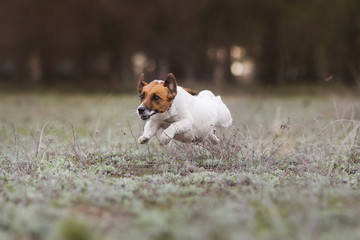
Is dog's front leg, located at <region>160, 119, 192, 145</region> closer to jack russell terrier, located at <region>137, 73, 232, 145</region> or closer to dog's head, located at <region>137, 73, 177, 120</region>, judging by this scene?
jack russell terrier, located at <region>137, 73, 232, 145</region>

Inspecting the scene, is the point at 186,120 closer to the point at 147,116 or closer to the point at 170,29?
the point at 147,116

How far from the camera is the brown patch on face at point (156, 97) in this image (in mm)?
5629

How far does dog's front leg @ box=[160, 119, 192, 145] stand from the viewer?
5768 mm

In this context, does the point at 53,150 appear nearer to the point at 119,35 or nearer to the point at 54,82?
the point at 119,35

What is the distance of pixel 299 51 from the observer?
38.5 metres

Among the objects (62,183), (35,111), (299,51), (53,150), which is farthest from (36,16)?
(62,183)

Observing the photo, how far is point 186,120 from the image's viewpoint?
588 cm

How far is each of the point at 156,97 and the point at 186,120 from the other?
48cm

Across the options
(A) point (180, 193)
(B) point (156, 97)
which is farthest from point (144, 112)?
(A) point (180, 193)

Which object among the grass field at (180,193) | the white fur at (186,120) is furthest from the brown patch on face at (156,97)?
the grass field at (180,193)

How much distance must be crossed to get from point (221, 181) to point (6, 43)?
29.1m

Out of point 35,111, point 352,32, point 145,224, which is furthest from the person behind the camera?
point 352,32

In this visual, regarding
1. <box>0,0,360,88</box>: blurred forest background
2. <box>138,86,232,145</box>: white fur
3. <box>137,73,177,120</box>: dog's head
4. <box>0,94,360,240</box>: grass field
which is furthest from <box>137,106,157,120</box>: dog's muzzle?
<box>0,0,360,88</box>: blurred forest background

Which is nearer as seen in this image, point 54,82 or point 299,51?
point 54,82
